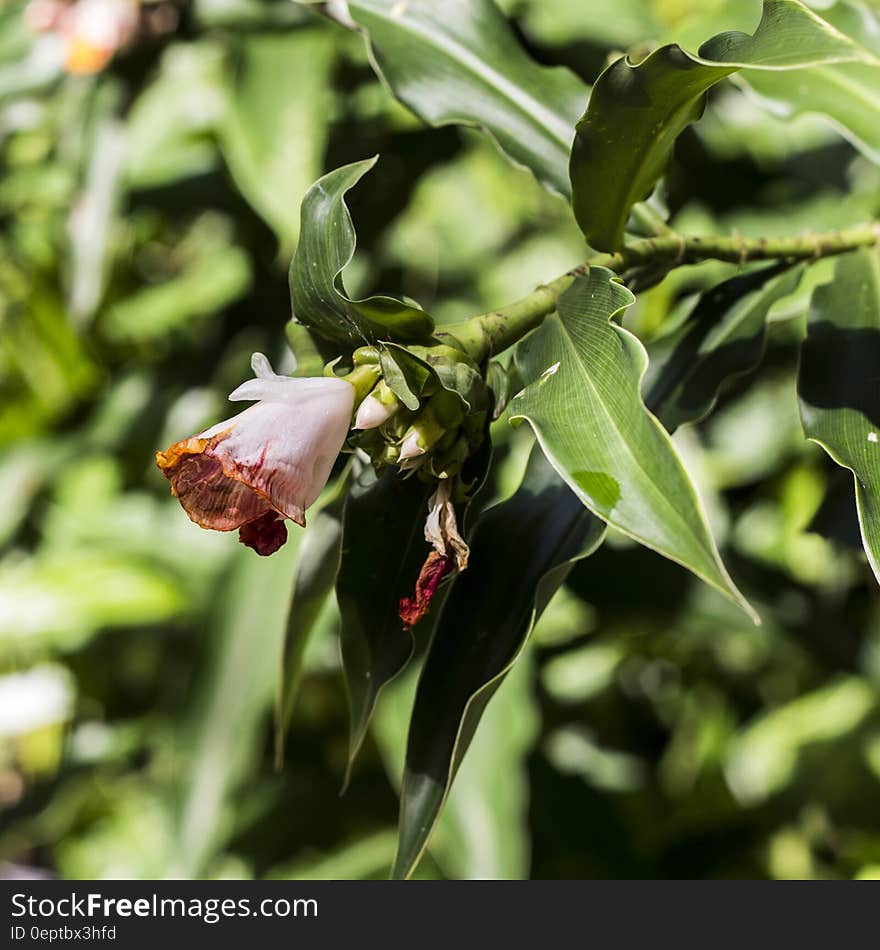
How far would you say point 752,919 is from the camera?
780 mm

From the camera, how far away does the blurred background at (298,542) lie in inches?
39.6

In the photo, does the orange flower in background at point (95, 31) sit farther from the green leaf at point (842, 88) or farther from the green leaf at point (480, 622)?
the green leaf at point (480, 622)

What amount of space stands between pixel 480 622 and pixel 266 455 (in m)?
0.15

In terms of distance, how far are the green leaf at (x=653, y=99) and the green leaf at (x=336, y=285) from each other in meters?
0.11

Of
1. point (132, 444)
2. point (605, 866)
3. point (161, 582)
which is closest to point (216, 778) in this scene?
point (161, 582)

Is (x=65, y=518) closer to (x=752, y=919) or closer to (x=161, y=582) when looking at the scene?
(x=161, y=582)

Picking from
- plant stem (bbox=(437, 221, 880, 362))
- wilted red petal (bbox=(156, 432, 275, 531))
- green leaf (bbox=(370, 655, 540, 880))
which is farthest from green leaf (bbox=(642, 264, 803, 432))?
green leaf (bbox=(370, 655, 540, 880))

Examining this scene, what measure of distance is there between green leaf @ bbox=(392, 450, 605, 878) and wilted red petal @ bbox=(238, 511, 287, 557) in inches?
4.2

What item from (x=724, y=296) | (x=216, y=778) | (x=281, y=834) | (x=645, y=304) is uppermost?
(x=724, y=296)

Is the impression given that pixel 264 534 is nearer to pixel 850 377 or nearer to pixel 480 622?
pixel 480 622

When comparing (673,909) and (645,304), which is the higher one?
(645,304)

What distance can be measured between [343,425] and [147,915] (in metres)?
0.53

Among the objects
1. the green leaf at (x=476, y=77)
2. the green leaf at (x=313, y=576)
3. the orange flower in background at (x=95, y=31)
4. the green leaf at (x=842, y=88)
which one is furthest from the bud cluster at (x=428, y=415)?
the orange flower in background at (x=95, y=31)

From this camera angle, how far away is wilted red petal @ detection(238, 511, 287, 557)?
17.4 inches
